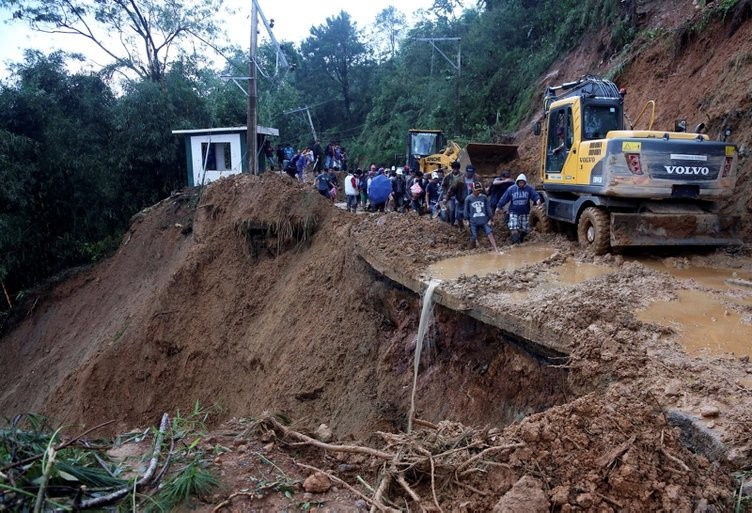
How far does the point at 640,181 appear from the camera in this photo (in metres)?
8.18

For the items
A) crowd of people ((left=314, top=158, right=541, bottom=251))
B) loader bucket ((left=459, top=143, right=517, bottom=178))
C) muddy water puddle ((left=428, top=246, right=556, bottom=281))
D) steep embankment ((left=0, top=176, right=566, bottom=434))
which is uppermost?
loader bucket ((left=459, top=143, right=517, bottom=178))

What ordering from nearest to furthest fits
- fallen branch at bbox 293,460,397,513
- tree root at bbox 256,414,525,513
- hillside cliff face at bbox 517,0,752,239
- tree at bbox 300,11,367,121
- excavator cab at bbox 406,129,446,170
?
fallen branch at bbox 293,460,397,513 → tree root at bbox 256,414,525,513 → hillside cliff face at bbox 517,0,752,239 → excavator cab at bbox 406,129,446,170 → tree at bbox 300,11,367,121

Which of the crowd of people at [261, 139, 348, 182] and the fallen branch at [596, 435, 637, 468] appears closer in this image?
the fallen branch at [596, 435, 637, 468]

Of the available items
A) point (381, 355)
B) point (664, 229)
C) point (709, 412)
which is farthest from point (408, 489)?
point (664, 229)

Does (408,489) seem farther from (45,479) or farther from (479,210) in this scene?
(479,210)

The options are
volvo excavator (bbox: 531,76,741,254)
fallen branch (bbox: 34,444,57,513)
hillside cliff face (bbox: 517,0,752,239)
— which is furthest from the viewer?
hillside cliff face (bbox: 517,0,752,239)

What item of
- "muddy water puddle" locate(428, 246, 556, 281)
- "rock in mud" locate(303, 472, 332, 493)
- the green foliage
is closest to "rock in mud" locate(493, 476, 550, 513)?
"rock in mud" locate(303, 472, 332, 493)

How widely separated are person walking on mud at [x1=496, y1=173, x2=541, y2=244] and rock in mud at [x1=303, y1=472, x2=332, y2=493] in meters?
7.52

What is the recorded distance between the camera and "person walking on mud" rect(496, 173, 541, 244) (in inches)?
396

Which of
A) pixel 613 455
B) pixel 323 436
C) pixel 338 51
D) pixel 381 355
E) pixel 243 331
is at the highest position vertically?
pixel 338 51

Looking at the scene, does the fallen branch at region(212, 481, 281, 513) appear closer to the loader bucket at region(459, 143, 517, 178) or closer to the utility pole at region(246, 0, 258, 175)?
the utility pole at region(246, 0, 258, 175)

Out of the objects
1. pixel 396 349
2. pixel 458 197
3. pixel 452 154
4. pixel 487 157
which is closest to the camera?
pixel 396 349

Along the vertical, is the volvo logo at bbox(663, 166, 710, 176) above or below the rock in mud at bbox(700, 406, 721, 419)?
above

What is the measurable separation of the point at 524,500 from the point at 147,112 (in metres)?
20.2
